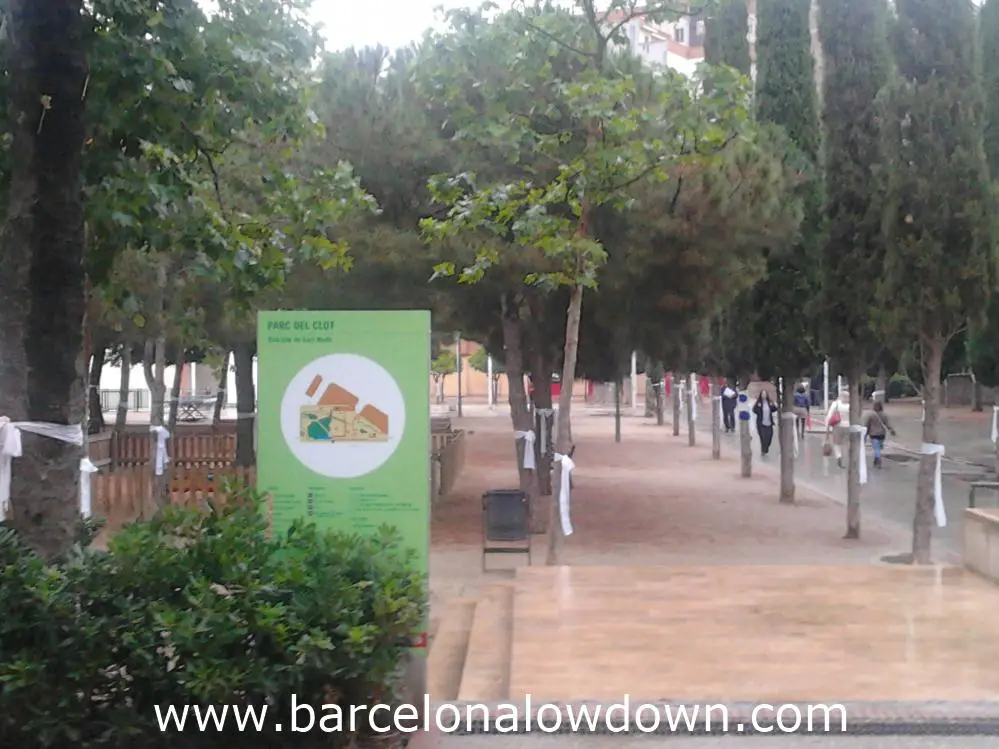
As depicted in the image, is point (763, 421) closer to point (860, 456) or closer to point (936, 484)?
point (860, 456)

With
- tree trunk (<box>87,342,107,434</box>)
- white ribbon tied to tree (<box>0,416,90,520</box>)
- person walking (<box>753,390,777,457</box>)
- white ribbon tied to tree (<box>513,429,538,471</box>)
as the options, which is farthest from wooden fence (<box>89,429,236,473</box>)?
white ribbon tied to tree (<box>0,416,90,520</box>)

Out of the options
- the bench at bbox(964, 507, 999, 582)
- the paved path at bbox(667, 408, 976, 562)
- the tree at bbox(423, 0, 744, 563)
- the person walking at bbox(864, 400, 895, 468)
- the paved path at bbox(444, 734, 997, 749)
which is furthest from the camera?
→ the person walking at bbox(864, 400, 895, 468)

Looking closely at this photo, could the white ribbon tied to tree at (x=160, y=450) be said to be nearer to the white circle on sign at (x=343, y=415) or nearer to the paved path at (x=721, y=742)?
the white circle on sign at (x=343, y=415)

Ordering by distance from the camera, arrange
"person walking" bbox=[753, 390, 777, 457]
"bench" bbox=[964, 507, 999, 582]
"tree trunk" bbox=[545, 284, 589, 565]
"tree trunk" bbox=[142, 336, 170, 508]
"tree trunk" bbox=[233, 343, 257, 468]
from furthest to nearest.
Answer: "person walking" bbox=[753, 390, 777, 457] → "tree trunk" bbox=[233, 343, 257, 468] → "tree trunk" bbox=[142, 336, 170, 508] → "tree trunk" bbox=[545, 284, 589, 565] → "bench" bbox=[964, 507, 999, 582]

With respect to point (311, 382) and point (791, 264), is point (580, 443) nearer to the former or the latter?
point (791, 264)

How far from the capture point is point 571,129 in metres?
12.1

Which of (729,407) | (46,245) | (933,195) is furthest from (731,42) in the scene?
(729,407)

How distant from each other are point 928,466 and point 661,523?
4916mm

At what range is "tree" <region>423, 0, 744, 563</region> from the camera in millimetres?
10414

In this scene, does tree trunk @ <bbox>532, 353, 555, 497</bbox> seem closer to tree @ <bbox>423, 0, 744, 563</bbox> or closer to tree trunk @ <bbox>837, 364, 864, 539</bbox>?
tree trunk @ <bbox>837, 364, 864, 539</bbox>

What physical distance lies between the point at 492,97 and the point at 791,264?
701 centimetres

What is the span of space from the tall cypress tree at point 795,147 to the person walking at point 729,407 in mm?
20432

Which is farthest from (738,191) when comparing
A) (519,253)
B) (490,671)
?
(490,671)

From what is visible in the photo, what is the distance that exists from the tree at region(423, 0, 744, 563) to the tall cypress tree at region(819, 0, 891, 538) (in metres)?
3.26
